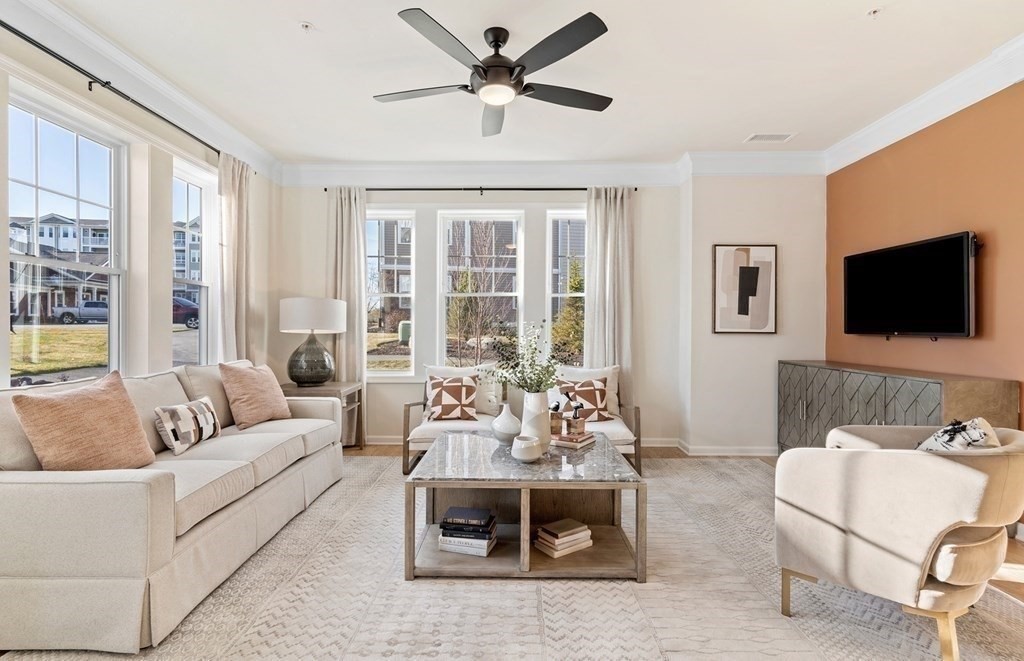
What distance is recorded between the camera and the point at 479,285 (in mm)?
5312

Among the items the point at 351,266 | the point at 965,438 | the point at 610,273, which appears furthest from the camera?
the point at 351,266

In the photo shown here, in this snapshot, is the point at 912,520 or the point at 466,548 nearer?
the point at 912,520

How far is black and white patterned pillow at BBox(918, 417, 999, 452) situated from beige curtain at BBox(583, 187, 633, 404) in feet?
9.60

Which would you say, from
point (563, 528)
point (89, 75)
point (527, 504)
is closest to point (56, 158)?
point (89, 75)

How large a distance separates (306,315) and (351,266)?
80 centimetres

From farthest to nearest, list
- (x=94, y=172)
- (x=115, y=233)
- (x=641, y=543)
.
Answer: (x=115, y=233), (x=94, y=172), (x=641, y=543)

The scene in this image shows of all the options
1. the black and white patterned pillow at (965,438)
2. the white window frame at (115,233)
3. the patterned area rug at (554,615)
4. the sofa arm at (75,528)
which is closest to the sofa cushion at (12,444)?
→ the sofa arm at (75,528)

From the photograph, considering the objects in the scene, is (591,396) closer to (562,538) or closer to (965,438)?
(562,538)

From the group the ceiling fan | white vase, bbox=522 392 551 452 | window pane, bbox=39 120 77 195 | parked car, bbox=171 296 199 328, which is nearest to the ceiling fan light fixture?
the ceiling fan

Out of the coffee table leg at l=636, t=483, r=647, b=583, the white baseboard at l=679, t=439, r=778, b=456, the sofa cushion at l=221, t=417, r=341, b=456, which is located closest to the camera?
the coffee table leg at l=636, t=483, r=647, b=583

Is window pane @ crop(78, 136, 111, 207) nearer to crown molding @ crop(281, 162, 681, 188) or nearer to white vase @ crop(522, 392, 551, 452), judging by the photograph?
crown molding @ crop(281, 162, 681, 188)

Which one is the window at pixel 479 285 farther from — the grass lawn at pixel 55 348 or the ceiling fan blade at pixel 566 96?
the grass lawn at pixel 55 348

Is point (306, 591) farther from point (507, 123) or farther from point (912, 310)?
point (912, 310)

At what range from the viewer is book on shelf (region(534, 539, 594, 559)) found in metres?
2.59
